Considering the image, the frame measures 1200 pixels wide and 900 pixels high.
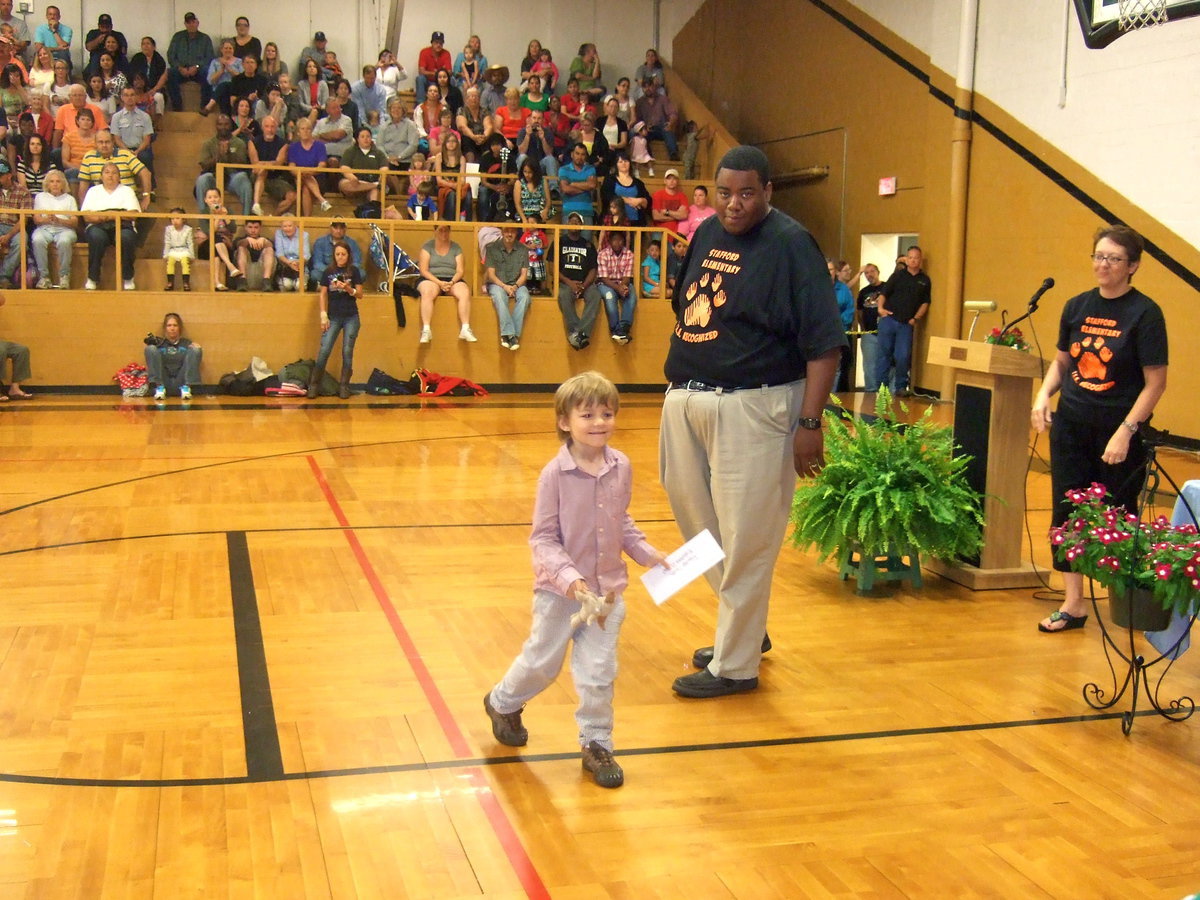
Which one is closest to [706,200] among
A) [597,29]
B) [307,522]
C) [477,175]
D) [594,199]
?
[594,199]

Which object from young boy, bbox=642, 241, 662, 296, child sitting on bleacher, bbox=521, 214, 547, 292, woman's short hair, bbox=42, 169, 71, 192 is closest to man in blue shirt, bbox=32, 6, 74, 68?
woman's short hair, bbox=42, 169, 71, 192

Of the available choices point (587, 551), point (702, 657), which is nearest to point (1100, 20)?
point (702, 657)

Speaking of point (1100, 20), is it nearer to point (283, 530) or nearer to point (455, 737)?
point (283, 530)

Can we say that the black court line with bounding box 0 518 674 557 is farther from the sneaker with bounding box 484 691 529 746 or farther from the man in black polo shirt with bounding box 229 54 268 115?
the man in black polo shirt with bounding box 229 54 268 115

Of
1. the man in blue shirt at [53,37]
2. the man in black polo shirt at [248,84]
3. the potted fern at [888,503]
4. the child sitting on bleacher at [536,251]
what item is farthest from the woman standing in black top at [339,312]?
the potted fern at [888,503]

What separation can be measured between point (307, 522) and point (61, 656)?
2359 mm

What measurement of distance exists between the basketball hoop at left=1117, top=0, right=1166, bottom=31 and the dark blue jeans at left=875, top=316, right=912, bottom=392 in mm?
7508

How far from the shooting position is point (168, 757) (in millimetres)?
3686

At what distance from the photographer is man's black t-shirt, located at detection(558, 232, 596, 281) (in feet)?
45.1

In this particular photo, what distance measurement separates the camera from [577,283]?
544 inches

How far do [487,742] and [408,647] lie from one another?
39.2 inches

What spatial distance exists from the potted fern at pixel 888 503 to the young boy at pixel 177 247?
29.9ft

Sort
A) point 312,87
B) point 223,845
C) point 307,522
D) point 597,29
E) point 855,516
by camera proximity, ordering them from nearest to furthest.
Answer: point 223,845, point 855,516, point 307,522, point 312,87, point 597,29

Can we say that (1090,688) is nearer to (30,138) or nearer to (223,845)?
(223,845)
